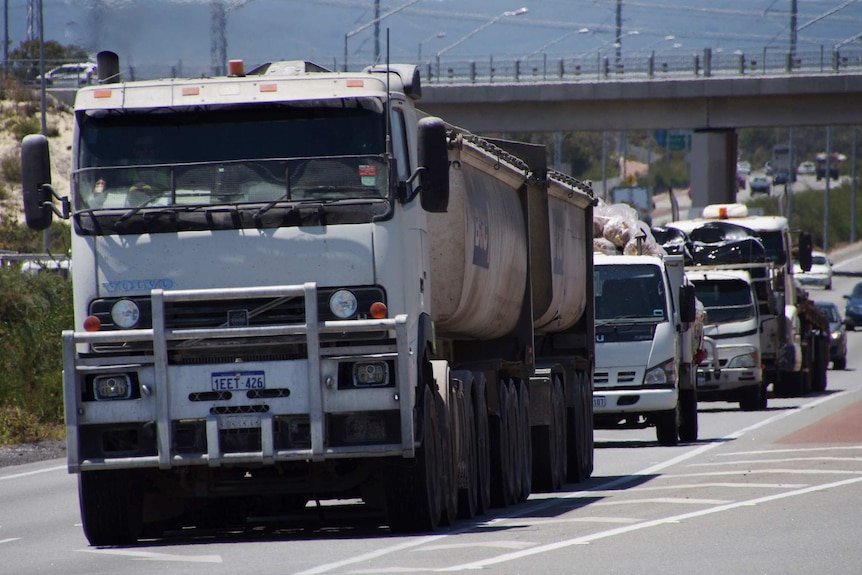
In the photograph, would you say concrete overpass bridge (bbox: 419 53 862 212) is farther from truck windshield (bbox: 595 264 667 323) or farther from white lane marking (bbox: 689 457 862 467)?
white lane marking (bbox: 689 457 862 467)

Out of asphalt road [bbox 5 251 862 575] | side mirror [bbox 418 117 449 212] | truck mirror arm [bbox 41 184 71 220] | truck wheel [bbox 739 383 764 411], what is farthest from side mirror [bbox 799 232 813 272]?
truck mirror arm [bbox 41 184 71 220]

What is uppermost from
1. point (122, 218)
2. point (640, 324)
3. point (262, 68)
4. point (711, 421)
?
point (262, 68)

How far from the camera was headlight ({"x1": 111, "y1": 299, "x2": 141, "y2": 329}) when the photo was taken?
10.9m

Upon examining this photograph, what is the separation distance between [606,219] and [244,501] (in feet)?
37.3

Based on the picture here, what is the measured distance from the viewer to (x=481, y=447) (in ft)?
43.4

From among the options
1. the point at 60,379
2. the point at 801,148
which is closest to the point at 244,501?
the point at 60,379

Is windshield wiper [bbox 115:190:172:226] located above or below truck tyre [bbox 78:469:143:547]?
above

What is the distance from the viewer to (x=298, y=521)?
13.3 meters

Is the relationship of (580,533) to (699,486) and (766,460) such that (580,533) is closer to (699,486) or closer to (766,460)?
(699,486)

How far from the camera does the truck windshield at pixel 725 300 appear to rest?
29.9 metres

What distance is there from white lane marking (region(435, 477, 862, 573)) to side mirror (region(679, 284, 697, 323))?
7.66 meters

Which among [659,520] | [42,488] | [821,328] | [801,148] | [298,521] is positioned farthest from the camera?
[801,148]

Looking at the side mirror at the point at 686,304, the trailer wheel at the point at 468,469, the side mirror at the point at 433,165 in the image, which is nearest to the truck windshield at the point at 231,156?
the side mirror at the point at 433,165

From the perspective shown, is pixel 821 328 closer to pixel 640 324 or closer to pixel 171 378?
pixel 640 324
